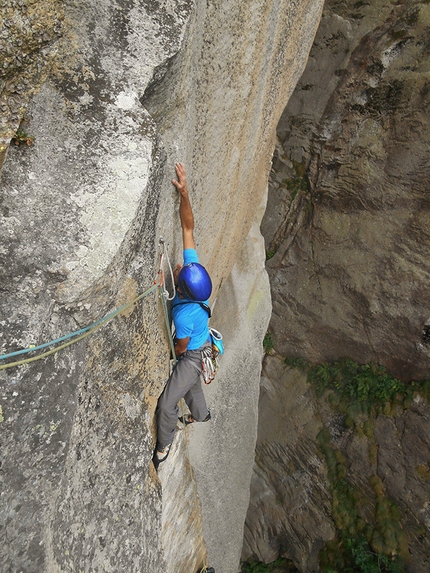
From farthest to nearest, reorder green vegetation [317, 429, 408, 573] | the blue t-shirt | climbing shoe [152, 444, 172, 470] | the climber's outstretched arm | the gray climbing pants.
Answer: green vegetation [317, 429, 408, 573], climbing shoe [152, 444, 172, 470], the gray climbing pants, the blue t-shirt, the climber's outstretched arm

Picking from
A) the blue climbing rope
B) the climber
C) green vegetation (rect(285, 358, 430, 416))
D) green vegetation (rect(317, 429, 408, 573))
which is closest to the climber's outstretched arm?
the climber

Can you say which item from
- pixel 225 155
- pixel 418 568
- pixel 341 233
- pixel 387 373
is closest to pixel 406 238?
pixel 341 233

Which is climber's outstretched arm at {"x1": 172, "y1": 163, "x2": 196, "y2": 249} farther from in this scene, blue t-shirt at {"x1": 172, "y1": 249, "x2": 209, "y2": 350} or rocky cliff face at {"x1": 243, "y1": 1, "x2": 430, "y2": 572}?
rocky cliff face at {"x1": 243, "y1": 1, "x2": 430, "y2": 572}

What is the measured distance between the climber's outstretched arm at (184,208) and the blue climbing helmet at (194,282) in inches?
10.6

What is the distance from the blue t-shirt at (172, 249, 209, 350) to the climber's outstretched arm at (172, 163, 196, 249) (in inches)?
3.8

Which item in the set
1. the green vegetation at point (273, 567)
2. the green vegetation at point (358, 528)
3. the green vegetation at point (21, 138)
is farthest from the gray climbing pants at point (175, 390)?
the green vegetation at point (273, 567)

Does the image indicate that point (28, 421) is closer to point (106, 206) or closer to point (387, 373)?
point (106, 206)

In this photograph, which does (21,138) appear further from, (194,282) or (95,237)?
(194,282)

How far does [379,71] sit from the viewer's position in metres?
6.90

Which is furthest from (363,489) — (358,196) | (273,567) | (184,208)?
(184,208)

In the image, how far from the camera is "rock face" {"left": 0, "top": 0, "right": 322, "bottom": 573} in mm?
1863

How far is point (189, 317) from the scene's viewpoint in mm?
3184

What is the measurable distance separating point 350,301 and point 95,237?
681 cm

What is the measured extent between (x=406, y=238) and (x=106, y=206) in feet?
21.3
